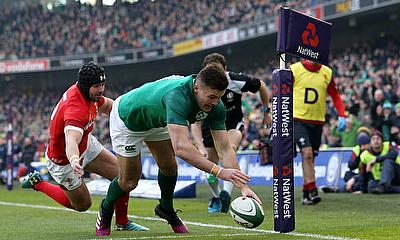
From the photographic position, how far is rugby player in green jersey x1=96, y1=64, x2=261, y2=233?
6.26 meters

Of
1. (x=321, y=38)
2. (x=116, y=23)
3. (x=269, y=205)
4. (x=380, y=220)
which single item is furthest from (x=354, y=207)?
(x=116, y=23)

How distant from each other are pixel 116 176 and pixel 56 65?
39758 mm

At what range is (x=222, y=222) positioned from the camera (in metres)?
8.97

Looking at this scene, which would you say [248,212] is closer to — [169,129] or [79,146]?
[169,129]

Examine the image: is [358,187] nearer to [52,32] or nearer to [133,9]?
[133,9]

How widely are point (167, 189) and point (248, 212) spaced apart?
66.3 inches

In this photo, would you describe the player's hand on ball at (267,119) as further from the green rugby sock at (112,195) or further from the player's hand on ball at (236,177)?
the player's hand on ball at (236,177)

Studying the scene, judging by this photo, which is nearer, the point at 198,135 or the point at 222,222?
the point at 222,222

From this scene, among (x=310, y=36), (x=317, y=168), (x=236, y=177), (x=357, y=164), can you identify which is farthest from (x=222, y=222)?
(x=317, y=168)

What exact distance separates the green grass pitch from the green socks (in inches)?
10.5

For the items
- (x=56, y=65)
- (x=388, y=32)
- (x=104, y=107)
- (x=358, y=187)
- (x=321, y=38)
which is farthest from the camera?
(x=56, y=65)

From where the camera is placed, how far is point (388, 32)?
32125 mm

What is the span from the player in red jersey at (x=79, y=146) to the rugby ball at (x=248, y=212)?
68.3 inches

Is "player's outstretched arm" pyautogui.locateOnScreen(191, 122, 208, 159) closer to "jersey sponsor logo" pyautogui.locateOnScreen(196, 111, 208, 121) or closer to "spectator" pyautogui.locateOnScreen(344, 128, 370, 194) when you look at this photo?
"jersey sponsor logo" pyautogui.locateOnScreen(196, 111, 208, 121)
